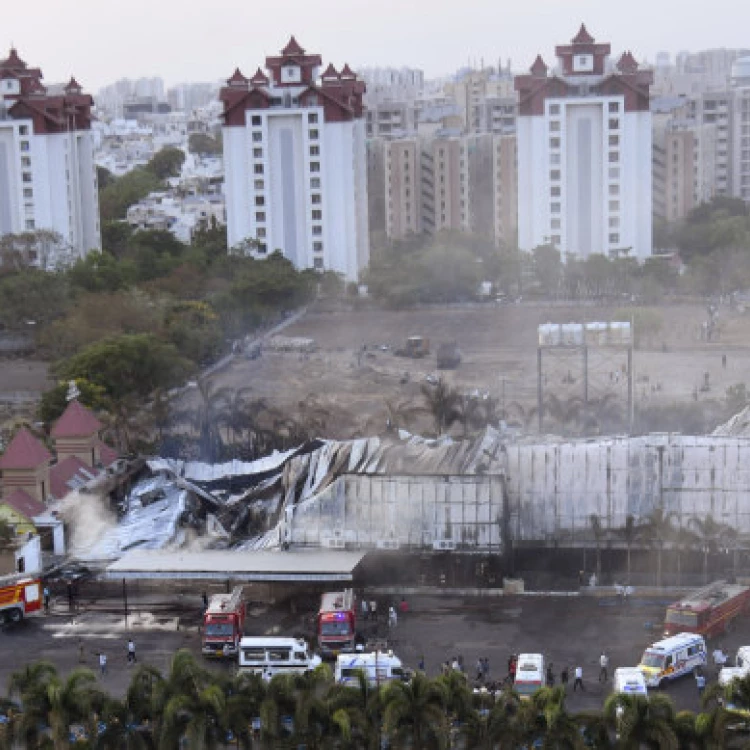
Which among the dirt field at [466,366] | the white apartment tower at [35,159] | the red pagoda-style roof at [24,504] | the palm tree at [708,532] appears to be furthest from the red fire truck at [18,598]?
the white apartment tower at [35,159]

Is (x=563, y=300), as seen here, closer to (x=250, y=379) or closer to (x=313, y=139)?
(x=313, y=139)

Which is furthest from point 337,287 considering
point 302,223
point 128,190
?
point 128,190

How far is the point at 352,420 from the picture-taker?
2467cm

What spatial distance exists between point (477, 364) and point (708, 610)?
52.1 feet

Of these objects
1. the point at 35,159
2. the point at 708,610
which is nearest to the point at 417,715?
the point at 708,610

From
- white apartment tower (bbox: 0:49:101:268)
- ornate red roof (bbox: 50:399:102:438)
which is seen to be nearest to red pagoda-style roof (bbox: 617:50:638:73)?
white apartment tower (bbox: 0:49:101:268)

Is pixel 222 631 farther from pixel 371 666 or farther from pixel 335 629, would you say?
pixel 371 666

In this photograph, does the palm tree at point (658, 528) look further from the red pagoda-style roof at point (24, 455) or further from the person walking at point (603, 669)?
the red pagoda-style roof at point (24, 455)

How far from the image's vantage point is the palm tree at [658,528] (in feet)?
53.7

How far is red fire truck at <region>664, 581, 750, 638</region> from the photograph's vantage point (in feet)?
46.2

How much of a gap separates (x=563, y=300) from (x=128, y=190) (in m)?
20.9

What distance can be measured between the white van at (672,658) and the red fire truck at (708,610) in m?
0.46

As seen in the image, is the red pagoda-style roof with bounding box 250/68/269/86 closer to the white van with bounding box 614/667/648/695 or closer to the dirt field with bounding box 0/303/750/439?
the dirt field with bounding box 0/303/750/439

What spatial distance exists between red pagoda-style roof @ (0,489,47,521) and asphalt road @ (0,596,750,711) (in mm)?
1734
